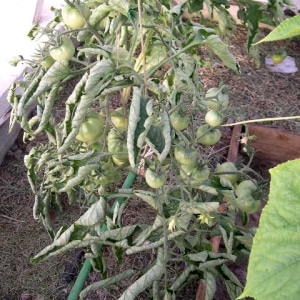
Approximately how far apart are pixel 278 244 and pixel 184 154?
0.59 meters

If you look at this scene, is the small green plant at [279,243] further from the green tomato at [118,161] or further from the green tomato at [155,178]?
the green tomato at [118,161]

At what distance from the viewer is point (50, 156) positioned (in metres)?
1.36

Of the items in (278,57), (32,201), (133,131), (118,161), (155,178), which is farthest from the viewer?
(278,57)

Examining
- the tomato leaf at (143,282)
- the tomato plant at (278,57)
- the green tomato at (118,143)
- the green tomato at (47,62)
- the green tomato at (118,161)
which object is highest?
the green tomato at (47,62)

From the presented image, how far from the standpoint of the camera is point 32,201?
207 cm

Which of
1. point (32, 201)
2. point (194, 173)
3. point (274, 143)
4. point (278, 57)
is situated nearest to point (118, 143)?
point (194, 173)

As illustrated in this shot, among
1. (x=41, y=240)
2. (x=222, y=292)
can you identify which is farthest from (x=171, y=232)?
(x=41, y=240)

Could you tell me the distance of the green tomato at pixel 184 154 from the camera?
1.15 meters

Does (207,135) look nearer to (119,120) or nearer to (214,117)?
(214,117)

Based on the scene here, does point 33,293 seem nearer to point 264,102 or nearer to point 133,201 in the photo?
point 133,201

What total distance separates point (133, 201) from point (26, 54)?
956mm

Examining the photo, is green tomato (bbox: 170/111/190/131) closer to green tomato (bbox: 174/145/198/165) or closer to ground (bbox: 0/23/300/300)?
green tomato (bbox: 174/145/198/165)

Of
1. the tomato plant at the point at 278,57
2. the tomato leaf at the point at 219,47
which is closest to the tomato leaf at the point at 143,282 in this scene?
the tomato leaf at the point at 219,47

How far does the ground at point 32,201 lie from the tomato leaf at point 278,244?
715 millimetres
